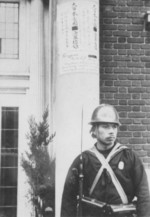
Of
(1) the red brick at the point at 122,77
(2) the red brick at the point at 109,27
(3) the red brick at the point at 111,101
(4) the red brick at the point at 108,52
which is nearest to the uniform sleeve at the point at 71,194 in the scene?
(3) the red brick at the point at 111,101

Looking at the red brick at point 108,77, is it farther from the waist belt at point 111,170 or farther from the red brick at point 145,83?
the waist belt at point 111,170

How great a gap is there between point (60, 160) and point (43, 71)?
1.75 metres

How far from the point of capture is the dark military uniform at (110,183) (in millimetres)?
4402

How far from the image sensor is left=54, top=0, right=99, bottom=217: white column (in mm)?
5898

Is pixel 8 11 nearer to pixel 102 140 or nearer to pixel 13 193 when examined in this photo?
pixel 13 193

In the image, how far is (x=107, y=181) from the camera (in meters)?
4.45

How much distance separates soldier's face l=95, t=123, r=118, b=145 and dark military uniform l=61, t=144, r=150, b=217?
13 cm

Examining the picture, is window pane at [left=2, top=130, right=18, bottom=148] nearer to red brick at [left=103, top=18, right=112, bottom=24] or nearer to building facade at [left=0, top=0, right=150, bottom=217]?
building facade at [left=0, top=0, right=150, bottom=217]

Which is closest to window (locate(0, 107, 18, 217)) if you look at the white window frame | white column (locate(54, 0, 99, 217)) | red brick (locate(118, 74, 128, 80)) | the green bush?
the white window frame

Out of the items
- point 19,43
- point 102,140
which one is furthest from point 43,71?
point 102,140

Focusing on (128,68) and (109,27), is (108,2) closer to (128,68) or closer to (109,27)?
(109,27)

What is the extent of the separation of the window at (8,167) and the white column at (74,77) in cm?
128

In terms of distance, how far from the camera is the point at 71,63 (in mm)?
5977

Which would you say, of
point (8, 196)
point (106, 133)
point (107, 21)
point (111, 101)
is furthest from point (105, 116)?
point (8, 196)
